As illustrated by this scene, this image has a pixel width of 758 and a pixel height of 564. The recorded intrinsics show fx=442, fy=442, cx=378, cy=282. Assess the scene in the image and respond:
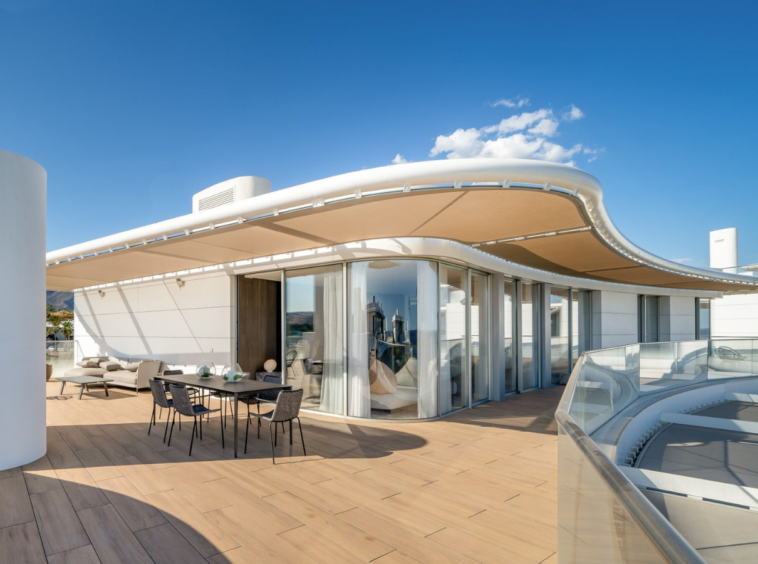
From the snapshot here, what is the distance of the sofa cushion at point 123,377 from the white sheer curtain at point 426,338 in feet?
25.4

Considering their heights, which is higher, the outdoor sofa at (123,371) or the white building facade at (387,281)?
the white building facade at (387,281)

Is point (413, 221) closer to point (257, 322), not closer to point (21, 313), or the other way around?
point (21, 313)

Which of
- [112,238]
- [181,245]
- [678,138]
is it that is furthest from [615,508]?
[678,138]

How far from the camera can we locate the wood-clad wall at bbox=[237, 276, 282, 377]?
10.1 meters

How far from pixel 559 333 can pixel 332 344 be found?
24.7 feet

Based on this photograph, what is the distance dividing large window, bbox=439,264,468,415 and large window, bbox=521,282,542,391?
9.95 ft

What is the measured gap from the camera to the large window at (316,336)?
796cm

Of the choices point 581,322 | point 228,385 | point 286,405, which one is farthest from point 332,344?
point 581,322

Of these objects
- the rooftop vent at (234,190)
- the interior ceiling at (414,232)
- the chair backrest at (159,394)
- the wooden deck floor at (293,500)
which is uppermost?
the rooftop vent at (234,190)

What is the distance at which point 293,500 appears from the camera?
4.16 meters

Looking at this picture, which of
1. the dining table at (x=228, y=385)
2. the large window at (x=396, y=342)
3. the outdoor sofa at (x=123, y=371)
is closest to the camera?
the dining table at (x=228, y=385)

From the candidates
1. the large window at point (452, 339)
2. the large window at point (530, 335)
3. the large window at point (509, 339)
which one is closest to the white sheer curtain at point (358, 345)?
the large window at point (452, 339)

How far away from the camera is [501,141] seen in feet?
148

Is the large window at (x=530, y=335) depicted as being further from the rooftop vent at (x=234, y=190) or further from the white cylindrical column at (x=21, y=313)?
the white cylindrical column at (x=21, y=313)
